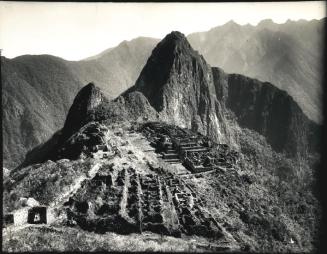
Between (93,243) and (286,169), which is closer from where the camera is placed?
(93,243)

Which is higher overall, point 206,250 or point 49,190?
point 49,190

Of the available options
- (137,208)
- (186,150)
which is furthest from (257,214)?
(186,150)

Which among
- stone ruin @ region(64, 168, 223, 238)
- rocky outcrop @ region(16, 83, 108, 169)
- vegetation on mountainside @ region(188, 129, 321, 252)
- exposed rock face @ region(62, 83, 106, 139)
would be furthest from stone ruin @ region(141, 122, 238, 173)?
exposed rock face @ region(62, 83, 106, 139)

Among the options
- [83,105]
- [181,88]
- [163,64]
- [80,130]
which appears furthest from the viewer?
[163,64]

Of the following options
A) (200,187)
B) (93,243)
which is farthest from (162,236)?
(200,187)

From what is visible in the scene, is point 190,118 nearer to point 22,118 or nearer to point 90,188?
point 22,118

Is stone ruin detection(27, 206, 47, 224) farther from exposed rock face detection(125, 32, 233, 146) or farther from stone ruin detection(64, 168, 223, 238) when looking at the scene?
exposed rock face detection(125, 32, 233, 146)

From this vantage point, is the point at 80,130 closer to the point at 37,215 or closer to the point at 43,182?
the point at 43,182
